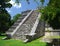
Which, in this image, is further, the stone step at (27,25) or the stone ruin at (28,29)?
the stone step at (27,25)

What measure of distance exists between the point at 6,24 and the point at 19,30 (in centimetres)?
1101

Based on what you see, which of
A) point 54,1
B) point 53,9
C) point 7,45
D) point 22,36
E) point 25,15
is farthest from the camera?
point 25,15

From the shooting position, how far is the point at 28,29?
2247 centimetres

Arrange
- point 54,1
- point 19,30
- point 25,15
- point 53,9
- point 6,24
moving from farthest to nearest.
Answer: point 6,24
point 25,15
point 19,30
point 53,9
point 54,1

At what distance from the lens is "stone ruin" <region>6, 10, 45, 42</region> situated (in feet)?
68.9

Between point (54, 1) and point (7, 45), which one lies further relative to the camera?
point (7, 45)

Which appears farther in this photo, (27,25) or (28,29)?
(27,25)

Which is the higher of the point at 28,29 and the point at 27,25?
the point at 27,25

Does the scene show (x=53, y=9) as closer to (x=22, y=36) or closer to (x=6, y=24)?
(x=22, y=36)

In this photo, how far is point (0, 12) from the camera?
30391 millimetres

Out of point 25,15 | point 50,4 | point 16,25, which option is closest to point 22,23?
point 16,25

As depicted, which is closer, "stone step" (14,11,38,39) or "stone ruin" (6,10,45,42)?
"stone ruin" (6,10,45,42)

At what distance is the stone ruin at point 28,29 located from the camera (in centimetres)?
2102

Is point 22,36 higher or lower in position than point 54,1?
lower
